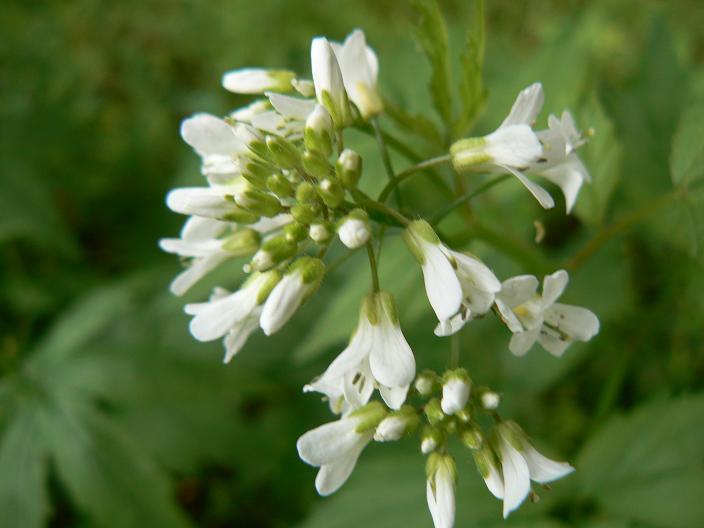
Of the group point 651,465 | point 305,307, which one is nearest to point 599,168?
point 651,465

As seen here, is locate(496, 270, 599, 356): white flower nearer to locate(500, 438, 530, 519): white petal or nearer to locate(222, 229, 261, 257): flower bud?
locate(500, 438, 530, 519): white petal

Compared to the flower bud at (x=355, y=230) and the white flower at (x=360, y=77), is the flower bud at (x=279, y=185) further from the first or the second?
the white flower at (x=360, y=77)

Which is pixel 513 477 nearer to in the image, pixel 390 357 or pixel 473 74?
pixel 390 357

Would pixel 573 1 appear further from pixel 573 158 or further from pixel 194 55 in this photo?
pixel 573 158

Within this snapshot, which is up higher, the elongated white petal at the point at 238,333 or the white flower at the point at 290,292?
the white flower at the point at 290,292

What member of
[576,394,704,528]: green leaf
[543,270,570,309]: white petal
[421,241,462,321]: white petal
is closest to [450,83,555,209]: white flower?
[543,270,570,309]: white petal

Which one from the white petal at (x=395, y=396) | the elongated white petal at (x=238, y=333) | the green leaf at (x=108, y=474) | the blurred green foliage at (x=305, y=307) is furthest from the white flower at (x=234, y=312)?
the green leaf at (x=108, y=474)
